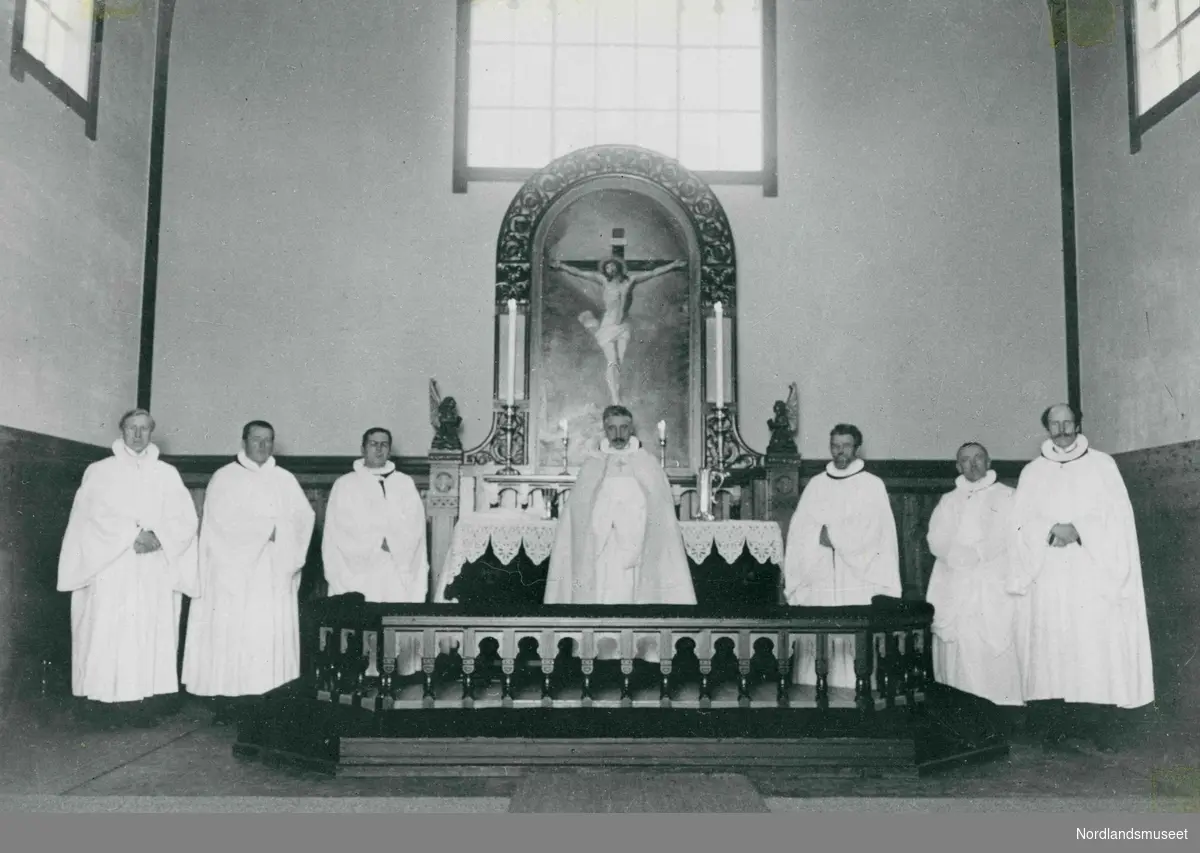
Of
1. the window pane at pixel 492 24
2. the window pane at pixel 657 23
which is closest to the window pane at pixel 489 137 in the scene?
the window pane at pixel 492 24

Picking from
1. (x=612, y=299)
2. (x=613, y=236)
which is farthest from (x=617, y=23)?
(x=612, y=299)

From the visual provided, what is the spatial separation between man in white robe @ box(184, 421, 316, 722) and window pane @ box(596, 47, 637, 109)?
4.18 m

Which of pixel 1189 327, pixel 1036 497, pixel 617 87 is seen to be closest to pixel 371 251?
pixel 617 87

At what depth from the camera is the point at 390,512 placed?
7.53 metres

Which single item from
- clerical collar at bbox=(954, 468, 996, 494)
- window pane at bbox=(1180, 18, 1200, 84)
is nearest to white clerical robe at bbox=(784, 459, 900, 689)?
clerical collar at bbox=(954, 468, 996, 494)

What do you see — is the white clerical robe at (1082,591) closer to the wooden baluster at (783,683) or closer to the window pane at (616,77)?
the wooden baluster at (783,683)

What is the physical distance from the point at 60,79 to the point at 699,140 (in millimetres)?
4846

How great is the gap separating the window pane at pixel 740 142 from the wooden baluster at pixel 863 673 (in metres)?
5.09

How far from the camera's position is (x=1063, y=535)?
6445 millimetres

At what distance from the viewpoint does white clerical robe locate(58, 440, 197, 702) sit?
21.7 feet

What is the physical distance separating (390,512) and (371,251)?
2628 mm

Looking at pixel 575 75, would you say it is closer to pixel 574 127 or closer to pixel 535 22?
pixel 574 127

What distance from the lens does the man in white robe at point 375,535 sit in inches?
293

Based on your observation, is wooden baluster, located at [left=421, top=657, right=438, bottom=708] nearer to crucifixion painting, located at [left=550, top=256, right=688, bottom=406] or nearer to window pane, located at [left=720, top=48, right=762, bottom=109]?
crucifixion painting, located at [left=550, top=256, right=688, bottom=406]
